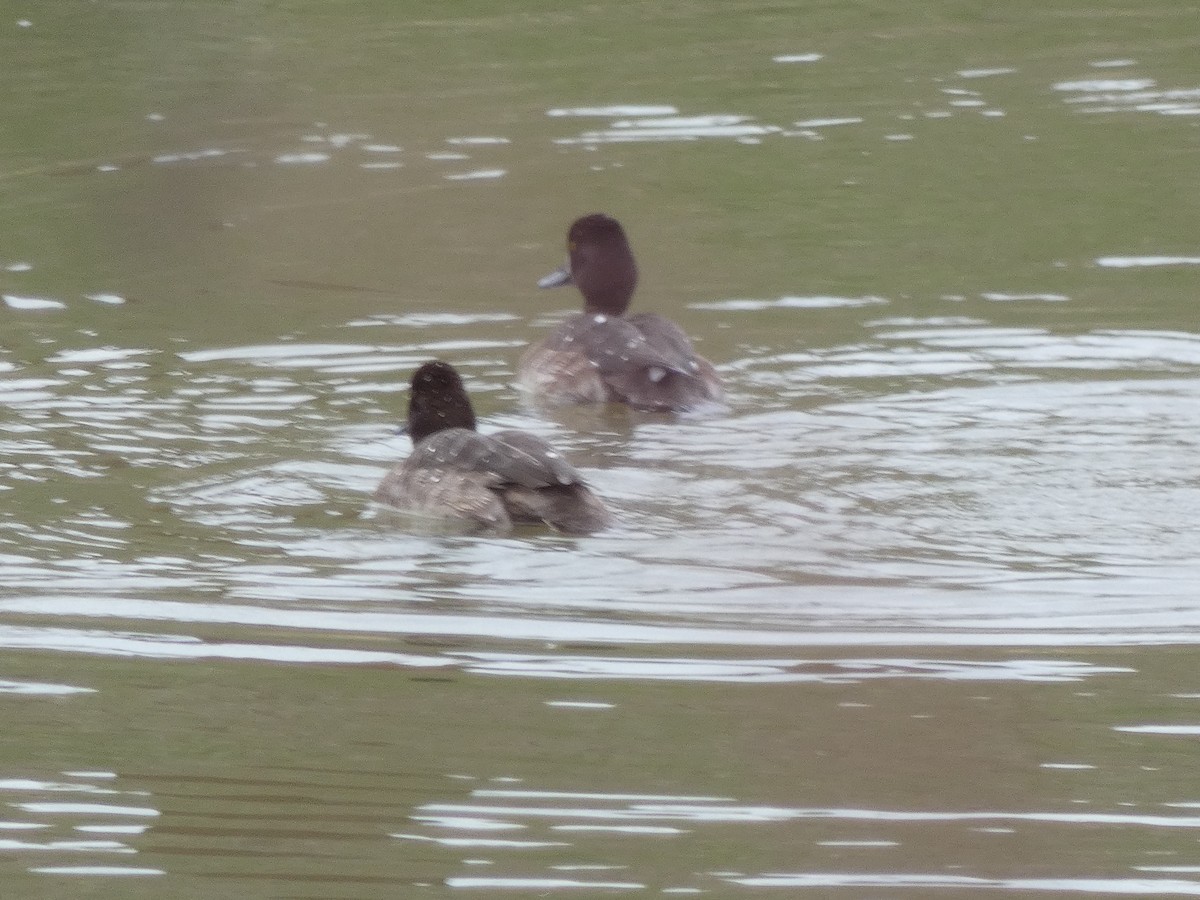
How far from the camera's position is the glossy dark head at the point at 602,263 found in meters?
11.9

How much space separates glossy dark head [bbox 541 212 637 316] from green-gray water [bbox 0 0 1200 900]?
0.44m

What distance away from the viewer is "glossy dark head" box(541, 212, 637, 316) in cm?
1194

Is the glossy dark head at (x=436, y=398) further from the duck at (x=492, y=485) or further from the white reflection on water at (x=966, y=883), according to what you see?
the white reflection on water at (x=966, y=883)

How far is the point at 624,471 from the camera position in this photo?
9.38m

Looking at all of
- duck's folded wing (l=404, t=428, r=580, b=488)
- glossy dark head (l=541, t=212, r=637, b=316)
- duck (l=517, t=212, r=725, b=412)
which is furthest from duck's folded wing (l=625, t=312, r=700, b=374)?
duck's folded wing (l=404, t=428, r=580, b=488)

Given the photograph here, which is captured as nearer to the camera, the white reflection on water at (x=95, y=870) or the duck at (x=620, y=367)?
the white reflection on water at (x=95, y=870)

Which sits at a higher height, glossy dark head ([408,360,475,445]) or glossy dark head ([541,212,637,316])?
glossy dark head ([541,212,637,316])

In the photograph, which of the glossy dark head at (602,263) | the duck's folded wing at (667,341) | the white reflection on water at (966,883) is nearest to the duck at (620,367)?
the duck's folded wing at (667,341)

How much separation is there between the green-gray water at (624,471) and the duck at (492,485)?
134mm

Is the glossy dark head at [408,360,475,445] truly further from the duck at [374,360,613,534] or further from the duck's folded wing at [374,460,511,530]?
the duck's folded wing at [374,460,511,530]

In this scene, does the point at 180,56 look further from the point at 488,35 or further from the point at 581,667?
the point at 581,667

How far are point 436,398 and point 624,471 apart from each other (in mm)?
804

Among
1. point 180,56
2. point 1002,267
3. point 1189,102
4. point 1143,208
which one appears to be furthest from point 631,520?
point 180,56

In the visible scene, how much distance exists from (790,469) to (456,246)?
511 cm
